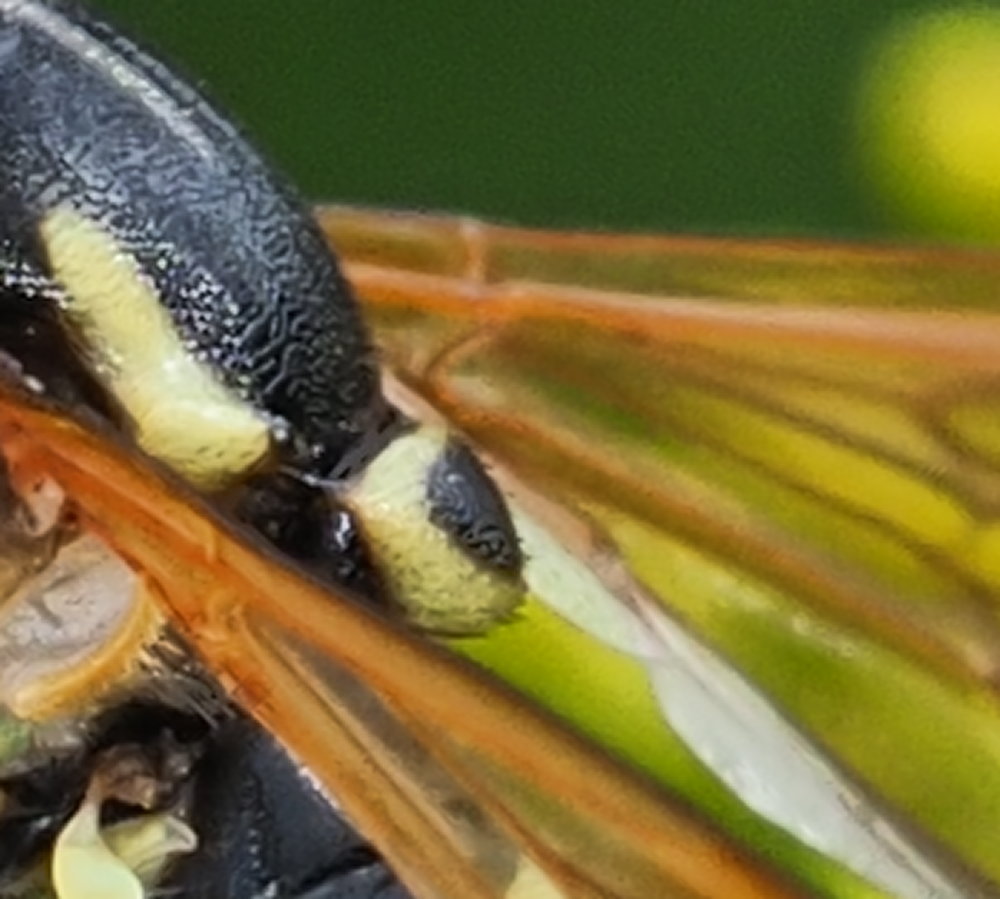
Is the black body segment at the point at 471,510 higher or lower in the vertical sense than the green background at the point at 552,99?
higher

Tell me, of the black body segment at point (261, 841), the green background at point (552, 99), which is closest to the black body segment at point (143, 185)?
the black body segment at point (261, 841)

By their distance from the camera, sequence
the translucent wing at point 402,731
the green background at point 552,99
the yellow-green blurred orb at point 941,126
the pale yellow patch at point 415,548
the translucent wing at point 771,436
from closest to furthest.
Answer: the translucent wing at point 402,731 → the pale yellow patch at point 415,548 → the translucent wing at point 771,436 → the yellow-green blurred orb at point 941,126 → the green background at point 552,99

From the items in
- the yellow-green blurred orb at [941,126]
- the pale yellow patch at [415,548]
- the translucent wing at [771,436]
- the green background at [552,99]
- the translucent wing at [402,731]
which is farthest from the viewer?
the green background at [552,99]

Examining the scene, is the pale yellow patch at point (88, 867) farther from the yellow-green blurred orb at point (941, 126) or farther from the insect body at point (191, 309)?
the yellow-green blurred orb at point (941, 126)

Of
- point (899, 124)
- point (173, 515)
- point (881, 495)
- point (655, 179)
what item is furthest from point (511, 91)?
point (173, 515)

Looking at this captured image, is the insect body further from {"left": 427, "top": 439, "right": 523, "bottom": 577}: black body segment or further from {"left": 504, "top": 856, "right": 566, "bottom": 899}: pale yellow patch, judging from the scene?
{"left": 504, "top": 856, "right": 566, "bottom": 899}: pale yellow patch

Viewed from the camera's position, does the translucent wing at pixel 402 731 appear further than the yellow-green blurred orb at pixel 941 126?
No

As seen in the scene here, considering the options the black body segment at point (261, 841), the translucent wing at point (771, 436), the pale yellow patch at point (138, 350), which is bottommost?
the black body segment at point (261, 841)

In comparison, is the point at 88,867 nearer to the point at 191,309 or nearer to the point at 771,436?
the point at 191,309
